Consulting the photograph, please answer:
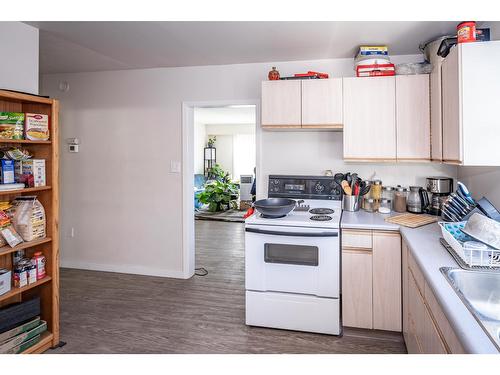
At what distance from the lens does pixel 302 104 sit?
276cm

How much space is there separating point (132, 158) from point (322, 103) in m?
2.20

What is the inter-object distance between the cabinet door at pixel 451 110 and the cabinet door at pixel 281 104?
42.4 inches

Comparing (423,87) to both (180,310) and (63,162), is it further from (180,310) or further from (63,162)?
(63,162)

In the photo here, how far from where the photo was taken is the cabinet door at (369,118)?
2.61 meters

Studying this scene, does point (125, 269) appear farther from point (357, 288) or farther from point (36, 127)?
point (357, 288)

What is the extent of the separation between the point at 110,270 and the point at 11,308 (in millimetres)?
1774

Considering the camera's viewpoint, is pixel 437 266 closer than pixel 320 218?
Yes

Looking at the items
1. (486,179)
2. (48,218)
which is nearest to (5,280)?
(48,218)

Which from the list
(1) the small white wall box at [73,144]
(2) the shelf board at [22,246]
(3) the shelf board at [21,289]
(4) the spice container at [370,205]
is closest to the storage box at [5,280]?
(3) the shelf board at [21,289]

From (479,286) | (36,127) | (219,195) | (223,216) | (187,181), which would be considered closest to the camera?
(479,286)

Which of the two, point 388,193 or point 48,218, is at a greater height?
point 388,193

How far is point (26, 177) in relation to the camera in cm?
211

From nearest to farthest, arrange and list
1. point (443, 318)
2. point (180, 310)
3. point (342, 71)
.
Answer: point (443, 318) < point (180, 310) < point (342, 71)
